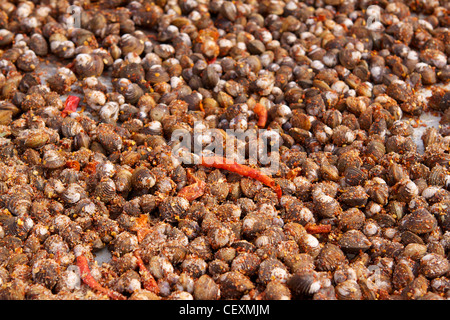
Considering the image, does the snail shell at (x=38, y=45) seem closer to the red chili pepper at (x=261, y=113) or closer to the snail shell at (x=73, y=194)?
the snail shell at (x=73, y=194)

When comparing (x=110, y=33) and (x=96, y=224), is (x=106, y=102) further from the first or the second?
(x=96, y=224)

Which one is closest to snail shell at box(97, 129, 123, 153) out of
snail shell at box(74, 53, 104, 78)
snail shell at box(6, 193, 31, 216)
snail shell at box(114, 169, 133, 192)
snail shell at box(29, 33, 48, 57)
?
snail shell at box(114, 169, 133, 192)

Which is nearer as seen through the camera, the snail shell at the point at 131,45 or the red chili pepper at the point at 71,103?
the red chili pepper at the point at 71,103

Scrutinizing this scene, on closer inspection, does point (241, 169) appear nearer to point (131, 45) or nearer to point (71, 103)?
point (71, 103)

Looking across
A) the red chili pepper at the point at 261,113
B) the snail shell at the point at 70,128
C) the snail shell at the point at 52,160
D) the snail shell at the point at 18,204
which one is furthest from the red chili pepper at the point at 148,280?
the red chili pepper at the point at 261,113

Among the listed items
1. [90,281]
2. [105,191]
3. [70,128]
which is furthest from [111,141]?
[90,281]

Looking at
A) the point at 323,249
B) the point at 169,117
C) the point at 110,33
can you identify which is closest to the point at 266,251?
the point at 323,249
